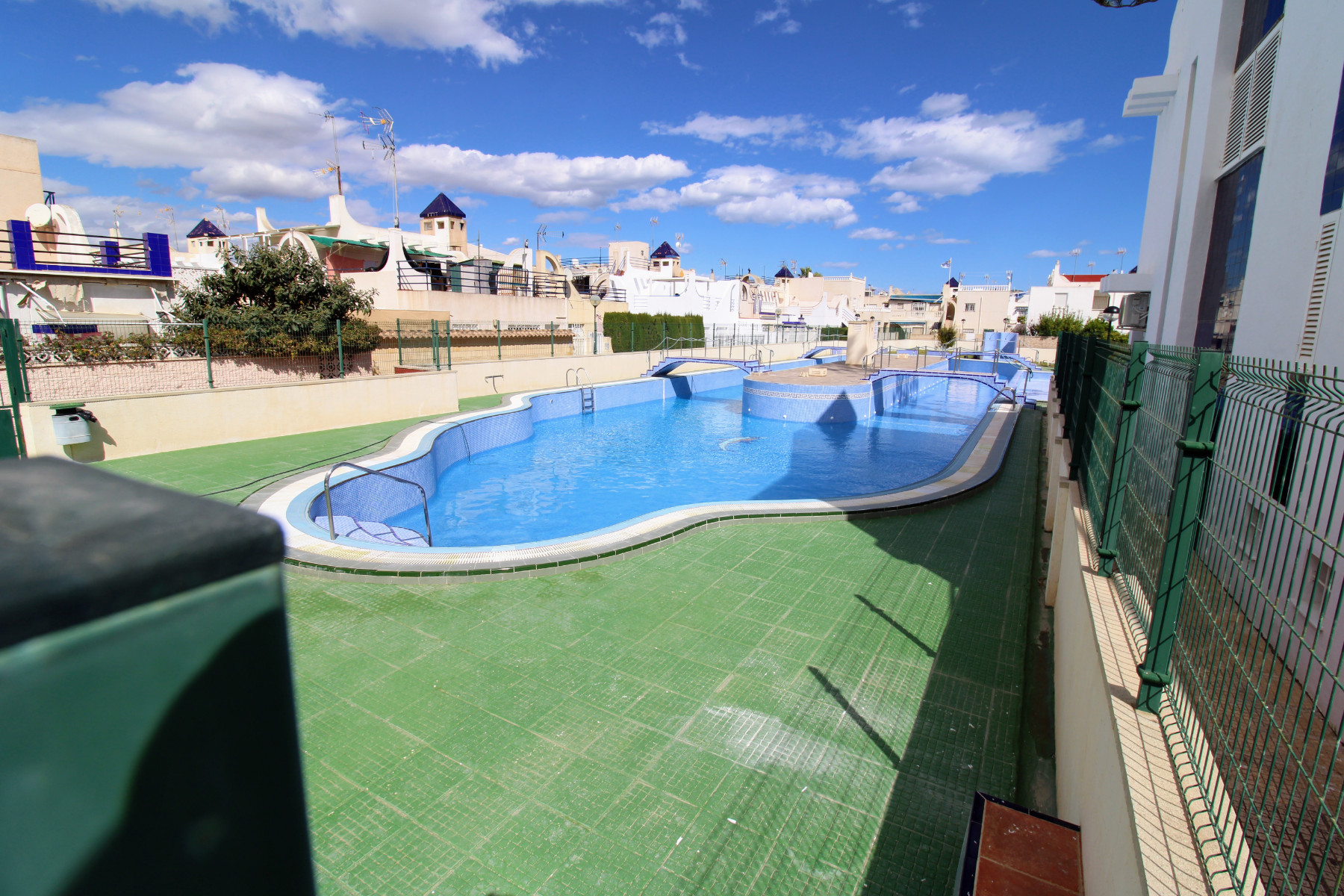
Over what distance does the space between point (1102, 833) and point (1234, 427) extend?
1674 millimetres

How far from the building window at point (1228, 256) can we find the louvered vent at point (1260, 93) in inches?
11.3

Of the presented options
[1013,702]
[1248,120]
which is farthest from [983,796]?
[1248,120]

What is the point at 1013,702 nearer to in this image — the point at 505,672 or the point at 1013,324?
the point at 505,672

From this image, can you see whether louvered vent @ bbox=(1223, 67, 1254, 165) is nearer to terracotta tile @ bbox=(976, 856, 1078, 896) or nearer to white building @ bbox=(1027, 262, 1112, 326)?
terracotta tile @ bbox=(976, 856, 1078, 896)

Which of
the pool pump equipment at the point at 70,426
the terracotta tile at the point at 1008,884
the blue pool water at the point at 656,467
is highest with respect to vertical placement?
the pool pump equipment at the point at 70,426

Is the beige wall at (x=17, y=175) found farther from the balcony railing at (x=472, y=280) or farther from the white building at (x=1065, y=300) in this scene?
the white building at (x=1065, y=300)

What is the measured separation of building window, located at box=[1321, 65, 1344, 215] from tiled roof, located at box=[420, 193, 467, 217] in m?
46.8

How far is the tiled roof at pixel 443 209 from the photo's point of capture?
45.3 m

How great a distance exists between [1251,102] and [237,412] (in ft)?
52.5

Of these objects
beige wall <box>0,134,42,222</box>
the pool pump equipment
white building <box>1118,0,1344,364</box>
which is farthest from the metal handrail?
beige wall <box>0,134,42,222</box>

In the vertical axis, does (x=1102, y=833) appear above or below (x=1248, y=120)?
below

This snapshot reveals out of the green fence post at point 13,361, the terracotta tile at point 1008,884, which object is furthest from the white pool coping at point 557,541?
the terracotta tile at point 1008,884

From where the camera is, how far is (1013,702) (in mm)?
4383

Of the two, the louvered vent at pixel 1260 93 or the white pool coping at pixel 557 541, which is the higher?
the louvered vent at pixel 1260 93
